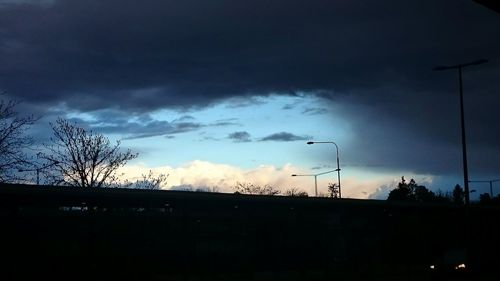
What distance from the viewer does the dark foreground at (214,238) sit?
29.6 meters

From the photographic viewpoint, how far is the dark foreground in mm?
29625

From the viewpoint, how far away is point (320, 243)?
150 ft

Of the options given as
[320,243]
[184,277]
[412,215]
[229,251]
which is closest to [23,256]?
[184,277]

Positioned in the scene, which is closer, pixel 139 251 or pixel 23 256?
pixel 23 256

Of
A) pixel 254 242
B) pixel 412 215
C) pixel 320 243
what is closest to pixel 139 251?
pixel 254 242

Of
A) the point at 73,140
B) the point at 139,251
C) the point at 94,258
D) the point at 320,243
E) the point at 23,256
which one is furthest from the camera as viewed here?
the point at 73,140

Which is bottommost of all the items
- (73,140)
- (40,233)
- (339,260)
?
(339,260)

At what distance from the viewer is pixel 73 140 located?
56.4 m

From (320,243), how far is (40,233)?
21.6 meters

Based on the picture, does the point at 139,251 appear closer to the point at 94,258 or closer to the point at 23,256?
the point at 94,258

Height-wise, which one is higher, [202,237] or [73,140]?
[73,140]

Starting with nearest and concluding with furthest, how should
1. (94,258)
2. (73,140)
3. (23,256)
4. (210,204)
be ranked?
(23,256), (94,258), (210,204), (73,140)

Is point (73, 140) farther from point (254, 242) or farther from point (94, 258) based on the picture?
point (94, 258)

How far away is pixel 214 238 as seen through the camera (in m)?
38.2
